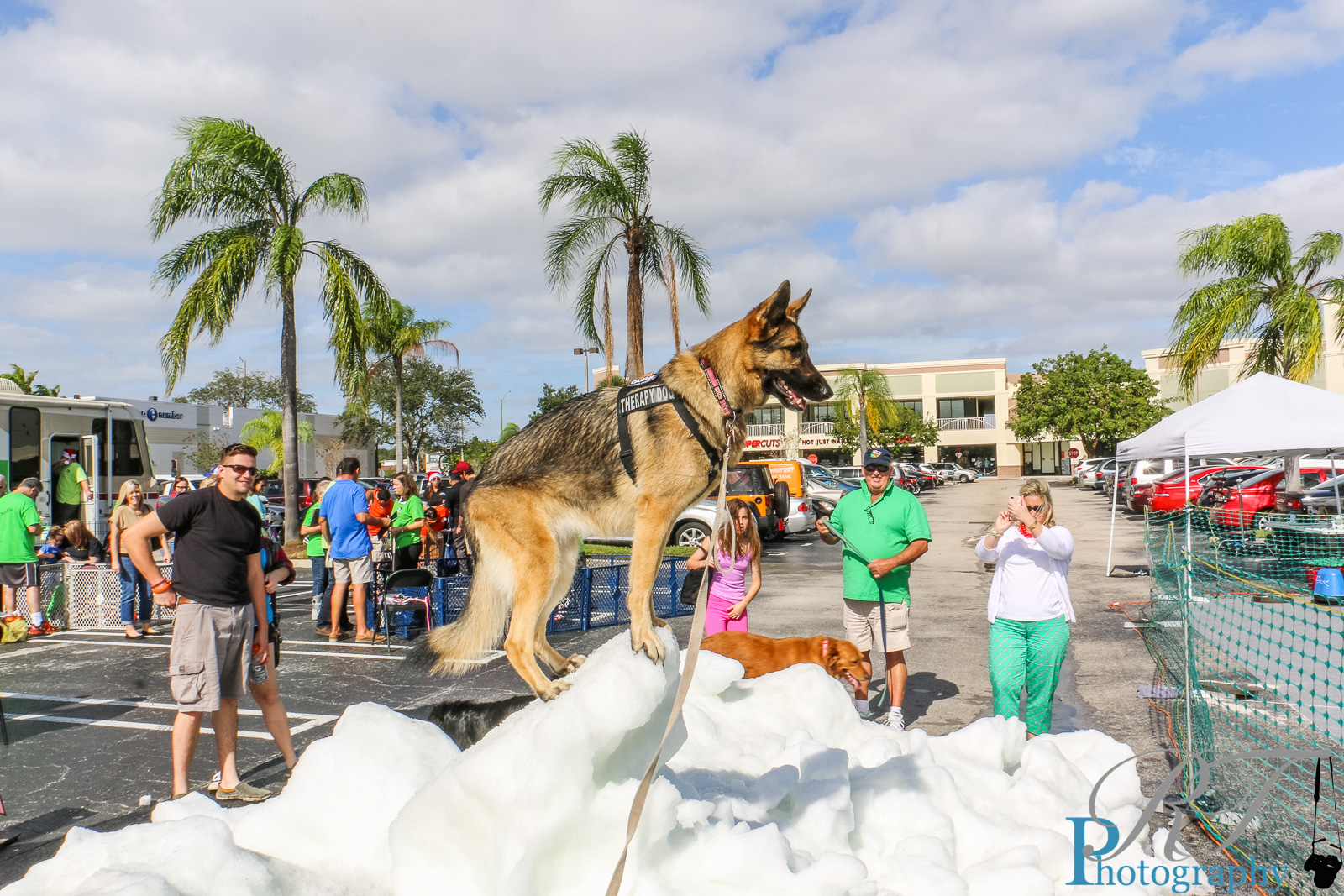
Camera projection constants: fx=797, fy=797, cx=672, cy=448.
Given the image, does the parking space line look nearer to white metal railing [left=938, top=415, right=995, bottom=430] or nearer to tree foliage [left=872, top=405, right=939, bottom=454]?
tree foliage [left=872, top=405, right=939, bottom=454]

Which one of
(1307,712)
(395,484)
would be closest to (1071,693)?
(1307,712)

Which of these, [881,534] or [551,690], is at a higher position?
[881,534]

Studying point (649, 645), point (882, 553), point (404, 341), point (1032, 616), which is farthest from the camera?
point (404, 341)

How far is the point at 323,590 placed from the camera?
33.3ft

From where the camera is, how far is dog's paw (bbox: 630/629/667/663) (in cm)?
247

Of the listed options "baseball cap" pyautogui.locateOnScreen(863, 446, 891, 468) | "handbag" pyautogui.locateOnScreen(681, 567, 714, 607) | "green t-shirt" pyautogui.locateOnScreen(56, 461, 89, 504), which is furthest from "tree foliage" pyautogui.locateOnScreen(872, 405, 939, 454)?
"baseball cap" pyautogui.locateOnScreen(863, 446, 891, 468)

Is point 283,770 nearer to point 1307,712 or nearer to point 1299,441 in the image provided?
point 1307,712

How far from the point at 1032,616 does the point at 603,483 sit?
3.46 m

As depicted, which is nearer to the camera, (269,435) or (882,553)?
(882,553)

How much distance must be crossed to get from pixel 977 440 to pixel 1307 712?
72291mm

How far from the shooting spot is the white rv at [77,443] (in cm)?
1409

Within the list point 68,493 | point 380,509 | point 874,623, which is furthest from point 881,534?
point 68,493

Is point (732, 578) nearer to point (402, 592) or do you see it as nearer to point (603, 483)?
point (603, 483)

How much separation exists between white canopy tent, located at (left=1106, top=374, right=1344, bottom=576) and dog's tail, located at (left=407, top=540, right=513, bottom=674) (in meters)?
12.8
